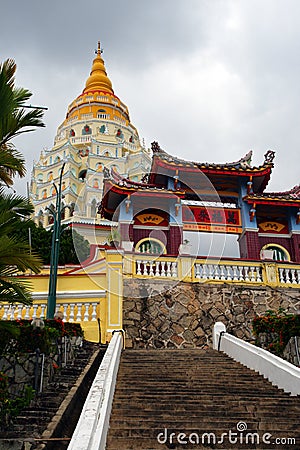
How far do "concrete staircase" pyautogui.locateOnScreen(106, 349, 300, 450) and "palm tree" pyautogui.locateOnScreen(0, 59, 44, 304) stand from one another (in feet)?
8.39

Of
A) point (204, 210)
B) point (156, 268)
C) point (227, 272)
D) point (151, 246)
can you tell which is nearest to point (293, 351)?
point (227, 272)

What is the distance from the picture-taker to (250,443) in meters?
5.80

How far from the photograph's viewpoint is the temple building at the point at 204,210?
22.0m

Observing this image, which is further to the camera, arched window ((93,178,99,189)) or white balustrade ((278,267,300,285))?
arched window ((93,178,99,189))

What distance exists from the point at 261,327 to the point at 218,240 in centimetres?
1109

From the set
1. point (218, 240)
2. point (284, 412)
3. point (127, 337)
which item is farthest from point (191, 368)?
point (218, 240)

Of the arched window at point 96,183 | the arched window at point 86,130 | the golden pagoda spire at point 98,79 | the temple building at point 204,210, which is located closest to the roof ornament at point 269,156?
the temple building at point 204,210

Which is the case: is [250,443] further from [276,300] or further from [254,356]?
[276,300]

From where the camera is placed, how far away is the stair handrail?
8.12 metres

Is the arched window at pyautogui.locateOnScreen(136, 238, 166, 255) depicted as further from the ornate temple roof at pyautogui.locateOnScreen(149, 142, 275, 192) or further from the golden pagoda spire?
the golden pagoda spire

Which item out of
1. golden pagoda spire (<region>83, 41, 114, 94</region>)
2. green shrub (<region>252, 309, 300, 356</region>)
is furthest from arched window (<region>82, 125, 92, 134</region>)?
green shrub (<region>252, 309, 300, 356</region>)

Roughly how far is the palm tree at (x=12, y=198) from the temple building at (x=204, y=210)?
12.2 metres

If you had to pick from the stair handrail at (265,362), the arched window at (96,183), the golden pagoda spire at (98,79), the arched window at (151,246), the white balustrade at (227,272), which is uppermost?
the golden pagoda spire at (98,79)

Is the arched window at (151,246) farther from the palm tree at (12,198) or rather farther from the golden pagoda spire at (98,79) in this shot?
the golden pagoda spire at (98,79)
